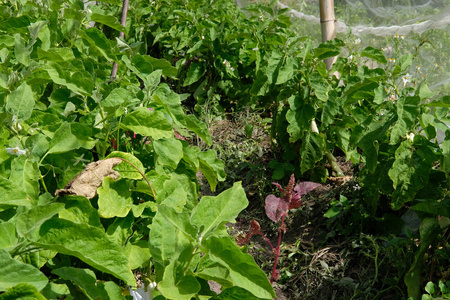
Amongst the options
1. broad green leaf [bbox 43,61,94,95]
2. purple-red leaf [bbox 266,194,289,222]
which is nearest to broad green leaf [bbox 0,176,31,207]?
broad green leaf [bbox 43,61,94,95]

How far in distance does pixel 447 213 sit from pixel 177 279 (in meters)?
1.42

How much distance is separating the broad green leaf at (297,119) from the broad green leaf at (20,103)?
1736 mm

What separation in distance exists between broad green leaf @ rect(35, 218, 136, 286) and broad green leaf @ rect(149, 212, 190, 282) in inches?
4.0

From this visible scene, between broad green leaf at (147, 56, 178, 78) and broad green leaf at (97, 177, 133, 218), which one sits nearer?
broad green leaf at (97, 177, 133, 218)

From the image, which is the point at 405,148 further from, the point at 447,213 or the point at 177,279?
the point at 177,279

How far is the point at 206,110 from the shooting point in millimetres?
4078

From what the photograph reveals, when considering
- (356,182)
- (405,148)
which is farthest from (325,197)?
(405,148)

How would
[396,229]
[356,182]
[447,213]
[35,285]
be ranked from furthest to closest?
[356,182] < [396,229] < [447,213] < [35,285]

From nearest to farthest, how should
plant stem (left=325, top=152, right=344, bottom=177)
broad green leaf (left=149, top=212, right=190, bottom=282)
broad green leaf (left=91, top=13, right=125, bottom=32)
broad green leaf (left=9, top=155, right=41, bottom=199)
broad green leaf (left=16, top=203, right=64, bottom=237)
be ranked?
broad green leaf (left=16, top=203, right=64, bottom=237)
broad green leaf (left=149, top=212, right=190, bottom=282)
broad green leaf (left=9, top=155, right=41, bottom=199)
broad green leaf (left=91, top=13, right=125, bottom=32)
plant stem (left=325, top=152, right=344, bottom=177)

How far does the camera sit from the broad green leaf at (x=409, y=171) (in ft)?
7.24

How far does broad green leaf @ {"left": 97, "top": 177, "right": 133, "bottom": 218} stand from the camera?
1315 mm

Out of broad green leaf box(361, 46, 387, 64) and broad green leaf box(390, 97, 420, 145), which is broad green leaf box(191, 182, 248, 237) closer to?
broad green leaf box(390, 97, 420, 145)

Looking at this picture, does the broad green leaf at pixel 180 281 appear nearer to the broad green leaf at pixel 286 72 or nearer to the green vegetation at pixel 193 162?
the green vegetation at pixel 193 162

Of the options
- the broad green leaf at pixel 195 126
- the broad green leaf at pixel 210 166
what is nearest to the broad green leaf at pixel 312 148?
the broad green leaf at pixel 210 166
